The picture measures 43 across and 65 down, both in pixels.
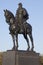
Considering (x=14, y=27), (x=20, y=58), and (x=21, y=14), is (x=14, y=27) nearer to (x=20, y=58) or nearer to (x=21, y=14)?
(x=21, y=14)

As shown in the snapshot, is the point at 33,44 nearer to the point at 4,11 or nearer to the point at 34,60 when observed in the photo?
the point at 34,60

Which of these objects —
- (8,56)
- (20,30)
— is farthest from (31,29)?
(8,56)

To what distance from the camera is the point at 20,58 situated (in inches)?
767

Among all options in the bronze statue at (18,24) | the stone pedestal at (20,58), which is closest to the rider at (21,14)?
the bronze statue at (18,24)

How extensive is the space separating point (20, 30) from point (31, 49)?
3.73 feet

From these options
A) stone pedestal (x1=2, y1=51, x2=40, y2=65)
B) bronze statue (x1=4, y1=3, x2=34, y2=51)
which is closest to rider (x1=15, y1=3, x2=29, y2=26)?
bronze statue (x1=4, y1=3, x2=34, y2=51)

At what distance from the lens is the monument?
63.9 feet

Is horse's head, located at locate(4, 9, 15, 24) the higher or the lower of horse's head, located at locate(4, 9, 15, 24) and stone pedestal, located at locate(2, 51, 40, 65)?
the higher

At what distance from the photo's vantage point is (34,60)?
65.2 feet

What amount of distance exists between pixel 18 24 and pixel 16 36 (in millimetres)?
642

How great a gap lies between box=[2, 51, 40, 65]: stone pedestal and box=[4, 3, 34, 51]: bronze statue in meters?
0.37

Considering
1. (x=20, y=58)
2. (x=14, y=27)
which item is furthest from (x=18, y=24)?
(x=20, y=58)

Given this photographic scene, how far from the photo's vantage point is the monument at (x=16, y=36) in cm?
1947

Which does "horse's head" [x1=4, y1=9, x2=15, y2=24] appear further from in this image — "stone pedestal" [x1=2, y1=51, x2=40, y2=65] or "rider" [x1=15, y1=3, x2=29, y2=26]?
"stone pedestal" [x1=2, y1=51, x2=40, y2=65]
